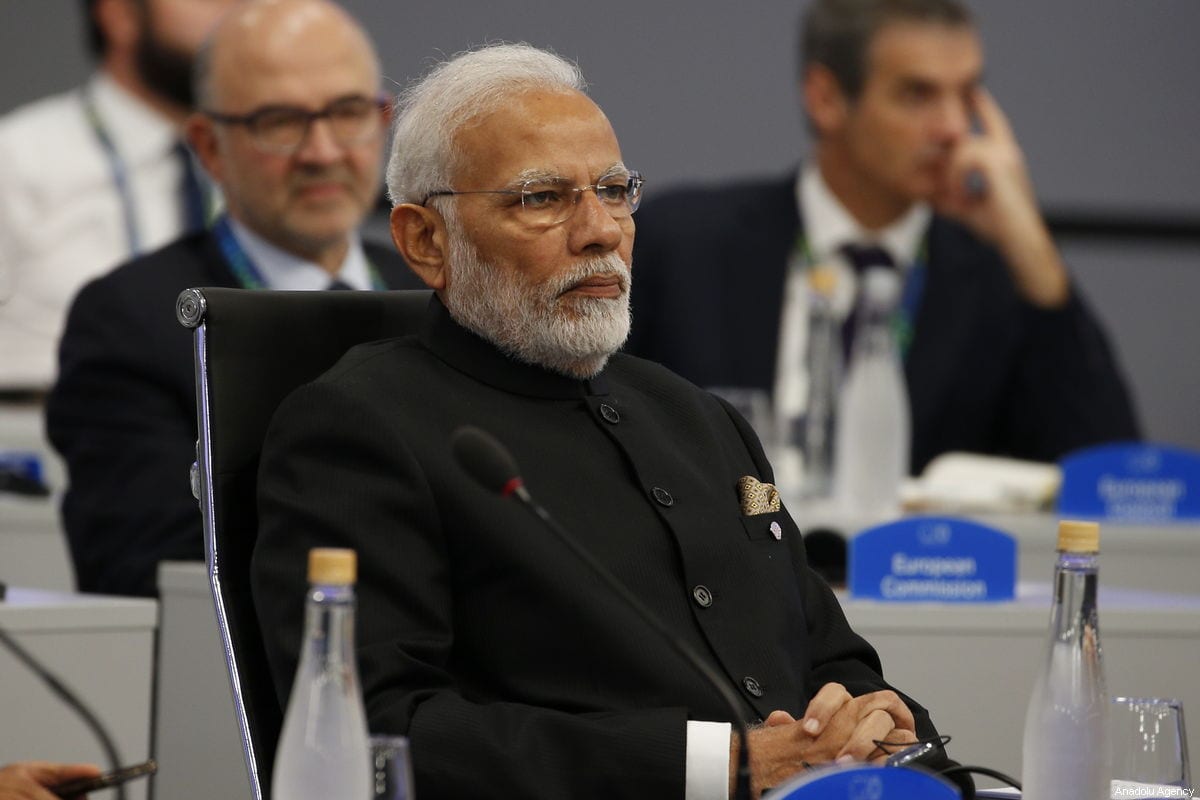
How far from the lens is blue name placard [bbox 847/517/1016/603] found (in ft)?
8.29

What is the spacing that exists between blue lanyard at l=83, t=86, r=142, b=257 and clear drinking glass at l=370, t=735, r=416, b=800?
12.1 feet

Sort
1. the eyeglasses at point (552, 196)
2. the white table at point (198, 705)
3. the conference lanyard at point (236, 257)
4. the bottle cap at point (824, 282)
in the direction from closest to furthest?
the eyeglasses at point (552, 196) → the white table at point (198, 705) → the conference lanyard at point (236, 257) → the bottle cap at point (824, 282)

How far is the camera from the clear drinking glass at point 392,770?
118 centimetres

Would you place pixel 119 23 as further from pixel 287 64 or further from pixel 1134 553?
pixel 1134 553

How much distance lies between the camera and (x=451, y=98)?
1888mm

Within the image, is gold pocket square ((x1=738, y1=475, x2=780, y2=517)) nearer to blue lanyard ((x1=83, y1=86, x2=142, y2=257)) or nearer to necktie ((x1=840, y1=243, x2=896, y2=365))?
necktie ((x1=840, y1=243, x2=896, y2=365))

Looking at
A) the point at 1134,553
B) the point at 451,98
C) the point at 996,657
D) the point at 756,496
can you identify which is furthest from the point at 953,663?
the point at 451,98

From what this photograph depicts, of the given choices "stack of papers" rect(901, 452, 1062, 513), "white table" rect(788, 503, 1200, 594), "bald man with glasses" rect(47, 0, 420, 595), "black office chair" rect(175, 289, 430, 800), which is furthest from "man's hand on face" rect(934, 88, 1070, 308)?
"black office chair" rect(175, 289, 430, 800)

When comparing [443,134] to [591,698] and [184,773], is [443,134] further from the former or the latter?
[184,773]

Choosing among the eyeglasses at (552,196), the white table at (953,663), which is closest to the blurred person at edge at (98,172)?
the white table at (953,663)

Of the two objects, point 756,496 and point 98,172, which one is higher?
point 98,172

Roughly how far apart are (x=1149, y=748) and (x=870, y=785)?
38cm

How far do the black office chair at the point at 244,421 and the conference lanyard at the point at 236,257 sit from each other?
3.88 feet

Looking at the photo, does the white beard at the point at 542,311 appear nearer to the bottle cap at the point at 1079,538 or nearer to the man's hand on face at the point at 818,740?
the man's hand on face at the point at 818,740
